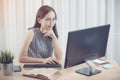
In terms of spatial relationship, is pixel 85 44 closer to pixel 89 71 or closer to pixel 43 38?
pixel 89 71

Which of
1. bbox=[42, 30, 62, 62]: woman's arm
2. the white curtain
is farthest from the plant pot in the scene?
the white curtain

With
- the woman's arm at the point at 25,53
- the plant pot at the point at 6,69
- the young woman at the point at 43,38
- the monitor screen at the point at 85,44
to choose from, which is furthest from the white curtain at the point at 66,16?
the plant pot at the point at 6,69

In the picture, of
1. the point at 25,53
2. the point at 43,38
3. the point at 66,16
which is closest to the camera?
the point at 25,53

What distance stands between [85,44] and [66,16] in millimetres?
1531

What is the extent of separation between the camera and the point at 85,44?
7.44ft

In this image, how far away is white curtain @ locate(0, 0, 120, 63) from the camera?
144 inches

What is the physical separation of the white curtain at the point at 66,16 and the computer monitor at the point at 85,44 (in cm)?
128

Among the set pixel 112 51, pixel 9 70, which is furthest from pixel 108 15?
pixel 9 70

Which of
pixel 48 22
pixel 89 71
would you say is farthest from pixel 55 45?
pixel 89 71

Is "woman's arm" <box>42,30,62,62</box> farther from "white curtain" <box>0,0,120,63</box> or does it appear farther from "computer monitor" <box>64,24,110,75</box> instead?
"white curtain" <box>0,0,120,63</box>

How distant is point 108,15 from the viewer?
367cm

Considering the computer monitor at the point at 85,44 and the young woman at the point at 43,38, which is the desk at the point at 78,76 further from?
the young woman at the point at 43,38

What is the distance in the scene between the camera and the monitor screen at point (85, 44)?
2.16 metres

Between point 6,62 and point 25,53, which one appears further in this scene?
point 25,53
